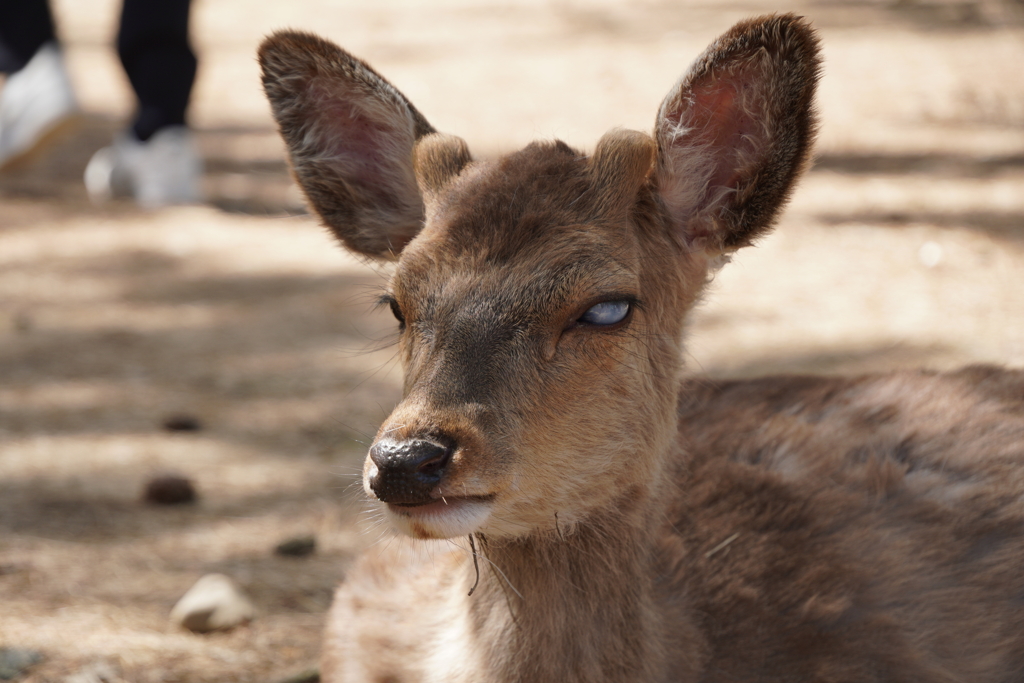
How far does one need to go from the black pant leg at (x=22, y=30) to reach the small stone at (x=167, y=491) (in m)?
4.36

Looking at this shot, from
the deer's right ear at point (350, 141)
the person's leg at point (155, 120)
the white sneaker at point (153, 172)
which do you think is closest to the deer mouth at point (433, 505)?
the deer's right ear at point (350, 141)

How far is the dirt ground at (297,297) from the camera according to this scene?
3.91 metres

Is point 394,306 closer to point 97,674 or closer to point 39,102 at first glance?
point 97,674

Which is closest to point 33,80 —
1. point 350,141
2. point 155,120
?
point 155,120

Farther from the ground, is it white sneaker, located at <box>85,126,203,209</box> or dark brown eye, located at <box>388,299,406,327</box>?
dark brown eye, located at <box>388,299,406,327</box>

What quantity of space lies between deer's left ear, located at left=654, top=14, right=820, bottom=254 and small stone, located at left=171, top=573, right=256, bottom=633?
1.89m

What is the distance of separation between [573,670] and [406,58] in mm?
9184

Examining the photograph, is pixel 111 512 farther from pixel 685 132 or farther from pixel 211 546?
pixel 685 132

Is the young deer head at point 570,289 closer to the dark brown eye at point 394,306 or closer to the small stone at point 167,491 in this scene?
the dark brown eye at point 394,306

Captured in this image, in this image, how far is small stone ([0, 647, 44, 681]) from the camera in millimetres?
3195

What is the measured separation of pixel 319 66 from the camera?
129 inches

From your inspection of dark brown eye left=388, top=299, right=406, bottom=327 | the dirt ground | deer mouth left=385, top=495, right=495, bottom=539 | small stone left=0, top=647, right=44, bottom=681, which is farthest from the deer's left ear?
small stone left=0, top=647, right=44, bottom=681

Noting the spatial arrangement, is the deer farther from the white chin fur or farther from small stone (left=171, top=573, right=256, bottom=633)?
small stone (left=171, top=573, right=256, bottom=633)

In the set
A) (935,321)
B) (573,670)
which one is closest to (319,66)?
(573,670)
